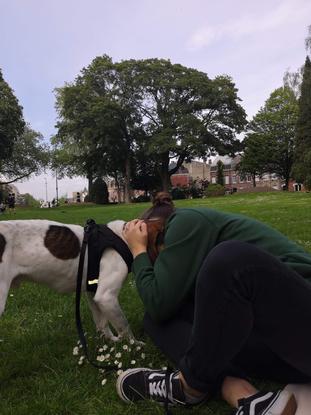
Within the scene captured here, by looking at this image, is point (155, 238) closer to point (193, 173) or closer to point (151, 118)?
point (151, 118)

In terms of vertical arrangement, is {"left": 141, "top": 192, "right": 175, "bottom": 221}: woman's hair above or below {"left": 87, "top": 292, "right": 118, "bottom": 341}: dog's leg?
above

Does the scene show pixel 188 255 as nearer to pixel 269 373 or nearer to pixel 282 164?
pixel 269 373

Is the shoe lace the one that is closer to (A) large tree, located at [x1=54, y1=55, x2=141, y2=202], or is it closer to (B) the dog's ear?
(B) the dog's ear

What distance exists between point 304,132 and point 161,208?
52.8 m

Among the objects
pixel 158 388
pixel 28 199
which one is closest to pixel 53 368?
pixel 158 388

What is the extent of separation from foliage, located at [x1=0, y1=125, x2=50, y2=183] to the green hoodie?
63.4m

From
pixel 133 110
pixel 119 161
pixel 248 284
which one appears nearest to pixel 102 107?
pixel 133 110

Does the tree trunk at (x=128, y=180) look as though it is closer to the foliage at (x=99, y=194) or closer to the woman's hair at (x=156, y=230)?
the foliage at (x=99, y=194)

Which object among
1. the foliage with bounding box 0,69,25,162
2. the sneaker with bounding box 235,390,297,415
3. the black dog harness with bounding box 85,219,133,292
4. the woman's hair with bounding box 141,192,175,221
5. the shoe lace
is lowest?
the shoe lace

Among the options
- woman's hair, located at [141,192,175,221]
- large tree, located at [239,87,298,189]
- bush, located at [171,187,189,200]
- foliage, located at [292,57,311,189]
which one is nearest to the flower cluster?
woman's hair, located at [141,192,175,221]

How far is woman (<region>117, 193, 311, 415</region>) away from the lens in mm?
2375

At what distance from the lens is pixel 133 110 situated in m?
56.8

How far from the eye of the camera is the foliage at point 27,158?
63.6 metres

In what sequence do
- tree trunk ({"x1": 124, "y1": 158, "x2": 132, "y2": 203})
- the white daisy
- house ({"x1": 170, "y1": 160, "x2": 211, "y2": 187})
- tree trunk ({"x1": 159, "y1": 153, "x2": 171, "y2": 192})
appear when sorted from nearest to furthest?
1. the white daisy
2. tree trunk ({"x1": 124, "y1": 158, "x2": 132, "y2": 203})
3. tree trunk ({"x1": 159, "y1": 153, "x2": 171, "y2": 192})
4. house ({"x1": 170, "y1": 160, "x2": 211, "y2": 187})
